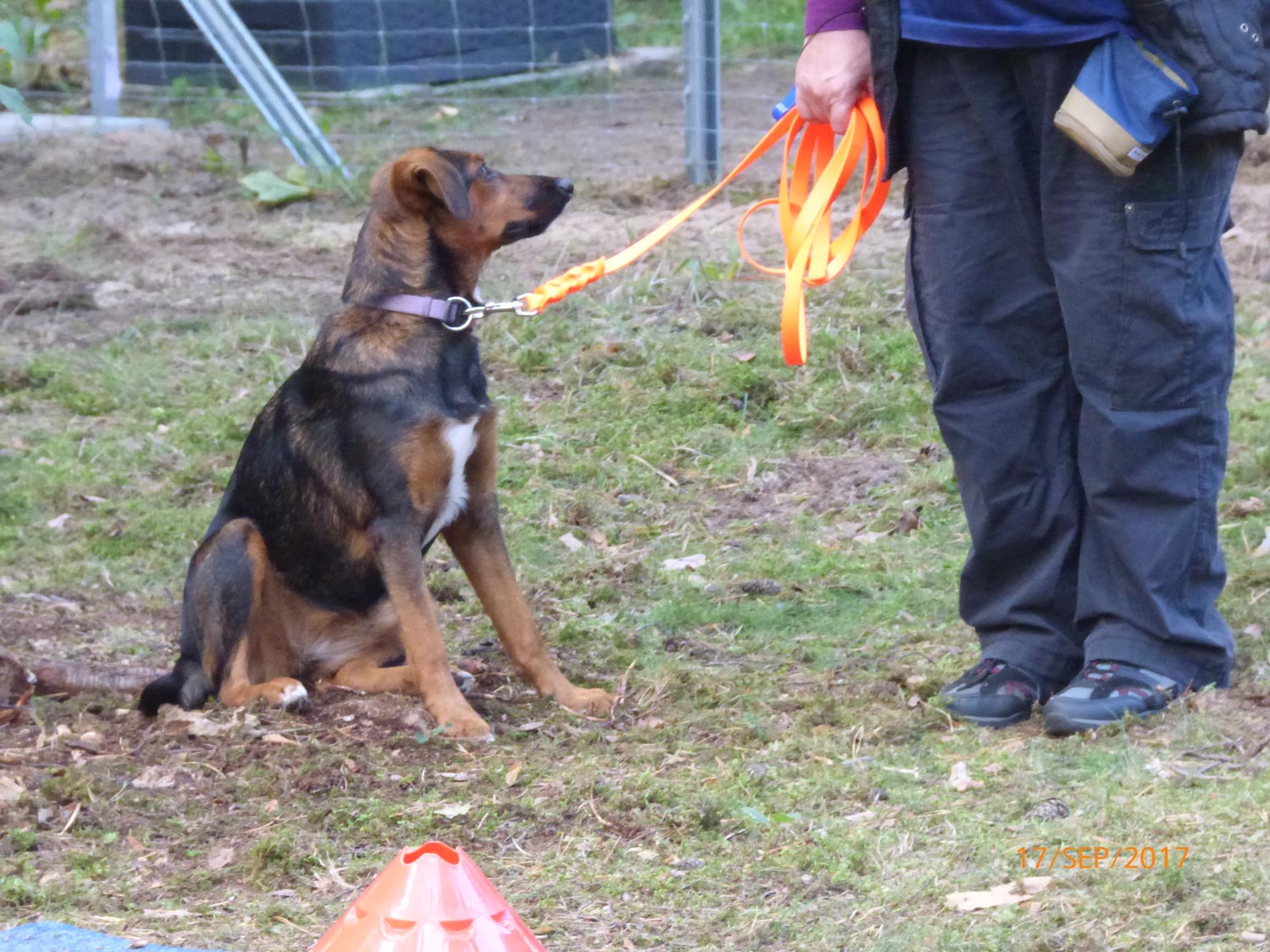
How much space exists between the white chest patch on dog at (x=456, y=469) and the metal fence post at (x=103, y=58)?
23.6 ft

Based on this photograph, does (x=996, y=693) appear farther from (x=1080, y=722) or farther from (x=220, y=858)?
(x=220, y=858)

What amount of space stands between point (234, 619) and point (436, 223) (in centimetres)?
111

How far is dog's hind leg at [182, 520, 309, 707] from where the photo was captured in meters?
3.79

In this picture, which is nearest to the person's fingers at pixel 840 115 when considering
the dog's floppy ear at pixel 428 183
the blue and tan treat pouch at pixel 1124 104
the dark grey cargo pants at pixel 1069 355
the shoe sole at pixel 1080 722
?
the dark grey cargo pants at pixel 1069 355

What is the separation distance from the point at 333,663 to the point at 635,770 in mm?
1077

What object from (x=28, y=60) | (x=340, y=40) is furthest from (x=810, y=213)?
(x=28, y=60)

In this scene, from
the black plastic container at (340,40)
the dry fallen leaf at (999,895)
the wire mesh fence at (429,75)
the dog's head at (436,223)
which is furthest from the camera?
the black plastic container at (340,40)

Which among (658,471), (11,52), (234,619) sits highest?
(11,52)

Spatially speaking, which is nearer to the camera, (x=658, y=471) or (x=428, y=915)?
(x=428, y=915)

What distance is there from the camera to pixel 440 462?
12.3ft

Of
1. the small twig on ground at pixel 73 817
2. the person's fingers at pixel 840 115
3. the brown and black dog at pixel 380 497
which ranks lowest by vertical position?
the small twig on ground at pixel 73 817

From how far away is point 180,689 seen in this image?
376 cm

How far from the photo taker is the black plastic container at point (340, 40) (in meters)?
10.8

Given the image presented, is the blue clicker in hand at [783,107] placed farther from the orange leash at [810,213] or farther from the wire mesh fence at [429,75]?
the wire mesh fence at [429,75]
